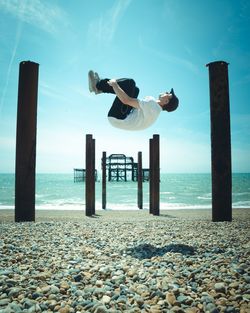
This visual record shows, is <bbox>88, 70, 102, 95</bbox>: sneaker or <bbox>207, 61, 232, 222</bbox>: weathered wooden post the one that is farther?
<bbox>207, 61, 232, 222</bbox>: weathered wooden post

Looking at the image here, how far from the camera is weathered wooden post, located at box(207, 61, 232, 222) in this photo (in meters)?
5.89

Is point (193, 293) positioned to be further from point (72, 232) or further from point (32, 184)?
point (32, 184)

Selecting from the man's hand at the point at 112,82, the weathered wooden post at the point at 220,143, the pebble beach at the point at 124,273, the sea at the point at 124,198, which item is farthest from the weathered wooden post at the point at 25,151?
the sea at the point at 124,198

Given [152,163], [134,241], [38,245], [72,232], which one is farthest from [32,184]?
[152,163]

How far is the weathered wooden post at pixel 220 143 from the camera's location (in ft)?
19.3

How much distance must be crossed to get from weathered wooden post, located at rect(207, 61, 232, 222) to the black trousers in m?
2.60

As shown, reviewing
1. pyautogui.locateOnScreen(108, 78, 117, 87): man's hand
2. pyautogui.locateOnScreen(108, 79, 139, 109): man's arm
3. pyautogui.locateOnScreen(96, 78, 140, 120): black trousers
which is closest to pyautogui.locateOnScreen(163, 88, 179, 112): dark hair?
pyautogui.locateOnScreen(96, 78, 140, 120): black trousers

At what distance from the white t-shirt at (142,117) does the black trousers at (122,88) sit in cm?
7

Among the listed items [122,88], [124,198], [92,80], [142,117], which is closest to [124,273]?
[142,117]

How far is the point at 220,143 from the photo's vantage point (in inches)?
232

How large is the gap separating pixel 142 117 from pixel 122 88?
0.51 m

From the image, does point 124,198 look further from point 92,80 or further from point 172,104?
point 92,80

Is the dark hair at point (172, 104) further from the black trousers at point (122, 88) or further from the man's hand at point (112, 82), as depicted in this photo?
the man's hand at point (112, 82)

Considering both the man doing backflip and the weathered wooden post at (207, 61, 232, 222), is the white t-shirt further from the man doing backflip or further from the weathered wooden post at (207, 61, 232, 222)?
the weathered wooden post at (207, 61, 232, 222)
